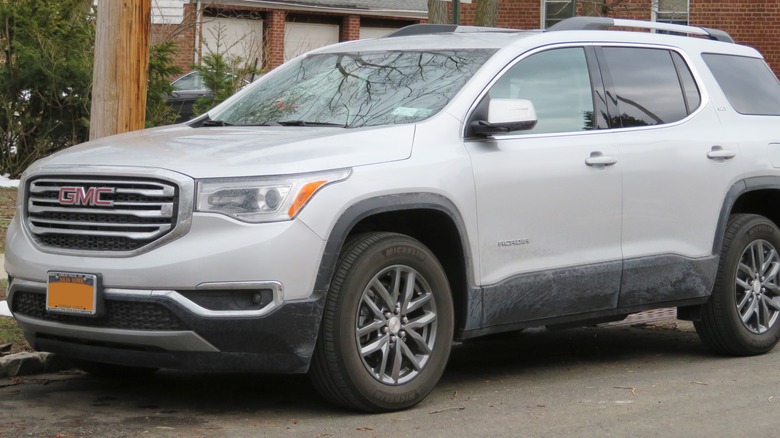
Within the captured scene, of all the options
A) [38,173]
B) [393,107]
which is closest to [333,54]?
[393,107]

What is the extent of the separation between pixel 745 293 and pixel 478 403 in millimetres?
2342

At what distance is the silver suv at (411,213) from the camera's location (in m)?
5.27

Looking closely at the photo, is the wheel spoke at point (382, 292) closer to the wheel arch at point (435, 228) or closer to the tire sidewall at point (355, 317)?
the tire sidewall at point (355, 317)

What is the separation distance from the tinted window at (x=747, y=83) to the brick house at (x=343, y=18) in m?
12.3

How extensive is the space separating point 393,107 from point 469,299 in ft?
3.41

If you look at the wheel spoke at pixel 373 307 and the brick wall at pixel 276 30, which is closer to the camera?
the wheel spoke at pixel 373 307

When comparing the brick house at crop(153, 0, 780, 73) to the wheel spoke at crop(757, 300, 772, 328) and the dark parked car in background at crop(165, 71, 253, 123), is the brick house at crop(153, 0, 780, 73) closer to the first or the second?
the dark parked car in background at crop(165, 71, 253, 123)

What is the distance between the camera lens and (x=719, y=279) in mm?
7371

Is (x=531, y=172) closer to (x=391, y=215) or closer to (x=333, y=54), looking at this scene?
(x=391, y=215)

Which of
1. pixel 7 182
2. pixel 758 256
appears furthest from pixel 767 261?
pixel 7 182

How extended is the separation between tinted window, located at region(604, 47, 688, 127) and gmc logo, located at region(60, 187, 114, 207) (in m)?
2.88

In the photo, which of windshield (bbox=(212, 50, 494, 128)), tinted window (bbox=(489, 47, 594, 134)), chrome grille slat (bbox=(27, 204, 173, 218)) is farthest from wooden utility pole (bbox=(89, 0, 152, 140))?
tinted window (bbox=(489, 47, 594, 134))

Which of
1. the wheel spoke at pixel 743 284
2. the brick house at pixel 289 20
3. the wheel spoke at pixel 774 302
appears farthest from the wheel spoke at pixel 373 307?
the brick house at pixel 289 20

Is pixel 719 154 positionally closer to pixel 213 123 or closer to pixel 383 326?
pixel 383 326
